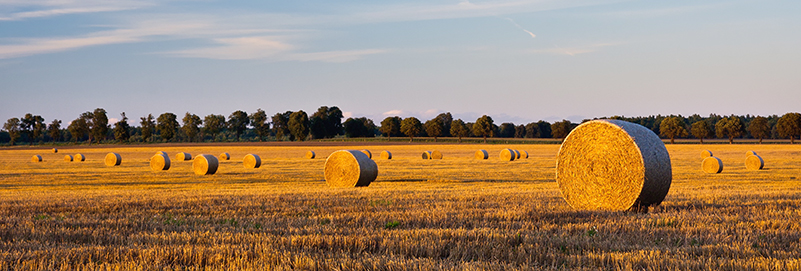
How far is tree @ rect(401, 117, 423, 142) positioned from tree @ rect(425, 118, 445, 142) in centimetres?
182

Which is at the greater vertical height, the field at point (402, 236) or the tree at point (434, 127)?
the tree at point (434, 127)

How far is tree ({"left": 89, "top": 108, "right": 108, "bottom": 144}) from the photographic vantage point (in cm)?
14100

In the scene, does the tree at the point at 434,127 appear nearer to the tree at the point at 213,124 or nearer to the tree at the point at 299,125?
the tree at the point at 299,125

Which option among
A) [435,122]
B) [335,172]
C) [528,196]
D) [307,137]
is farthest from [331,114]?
[528,196]

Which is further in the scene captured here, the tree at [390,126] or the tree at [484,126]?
the tree at [390,126]

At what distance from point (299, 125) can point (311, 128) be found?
289 inches

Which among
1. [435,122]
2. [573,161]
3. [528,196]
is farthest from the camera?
[435,122]

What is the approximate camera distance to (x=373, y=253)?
6.49 meters

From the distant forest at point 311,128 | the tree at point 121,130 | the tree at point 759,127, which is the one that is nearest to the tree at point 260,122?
the distant forest at point 311,128

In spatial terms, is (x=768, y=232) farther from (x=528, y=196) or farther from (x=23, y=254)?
(x=23, y=254)

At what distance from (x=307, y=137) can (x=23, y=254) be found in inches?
5967

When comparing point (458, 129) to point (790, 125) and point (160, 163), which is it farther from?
point (160, 163)

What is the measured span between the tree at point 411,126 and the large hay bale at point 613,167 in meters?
130

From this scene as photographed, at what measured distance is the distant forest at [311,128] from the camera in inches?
5138
